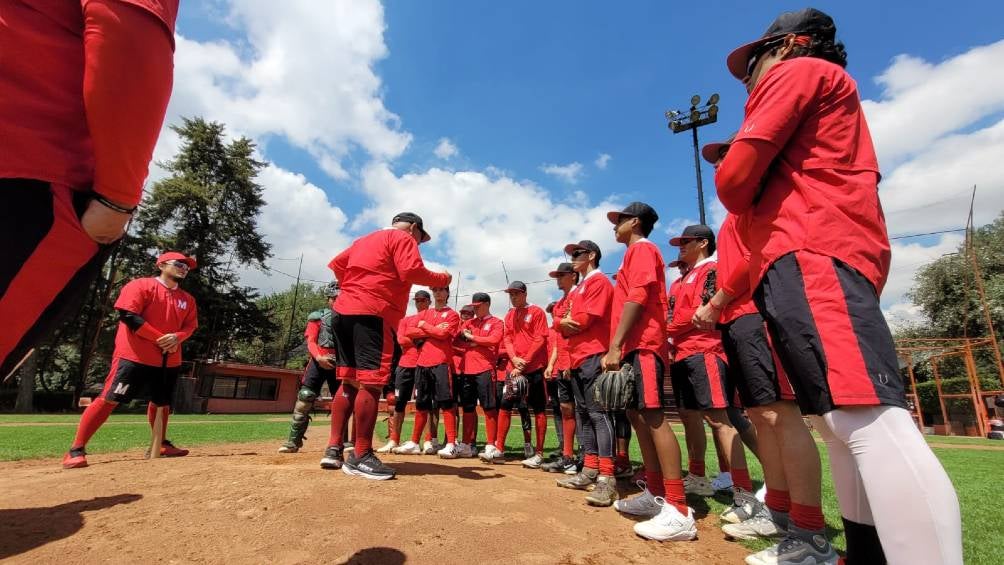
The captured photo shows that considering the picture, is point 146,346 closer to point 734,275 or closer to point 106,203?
point 106,203

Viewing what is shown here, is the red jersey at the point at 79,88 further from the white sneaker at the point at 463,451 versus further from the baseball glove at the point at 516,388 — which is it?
the white sneaker at the point at 463,451

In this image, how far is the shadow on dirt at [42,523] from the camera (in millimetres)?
2486

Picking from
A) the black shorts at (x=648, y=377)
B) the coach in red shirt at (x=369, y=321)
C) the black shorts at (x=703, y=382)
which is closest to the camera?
the black shorts at (x=648, y=377)

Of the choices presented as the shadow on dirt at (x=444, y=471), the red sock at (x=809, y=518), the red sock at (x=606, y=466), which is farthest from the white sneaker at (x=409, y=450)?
the red sock at (x=809, y=518)

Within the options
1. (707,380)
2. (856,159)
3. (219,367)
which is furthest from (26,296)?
(219,367)

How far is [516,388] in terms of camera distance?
22.2 feet

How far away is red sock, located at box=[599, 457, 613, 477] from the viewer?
4.09 m

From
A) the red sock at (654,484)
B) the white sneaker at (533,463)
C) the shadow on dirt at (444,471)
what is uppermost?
the red sock at (654,484)

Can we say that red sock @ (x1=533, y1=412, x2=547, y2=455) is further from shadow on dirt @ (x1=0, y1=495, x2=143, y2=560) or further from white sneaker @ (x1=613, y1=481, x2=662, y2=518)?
shadow on dirt @ (x1=0, y1=495, x2=143, y2=560)

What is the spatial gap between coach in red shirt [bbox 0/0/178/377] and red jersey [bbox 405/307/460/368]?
5.82 m

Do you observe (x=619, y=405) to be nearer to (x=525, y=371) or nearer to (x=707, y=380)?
(x=707, y=380)

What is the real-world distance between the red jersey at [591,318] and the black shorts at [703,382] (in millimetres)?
770

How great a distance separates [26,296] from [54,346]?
35704 millimetres

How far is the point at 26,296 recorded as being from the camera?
46.9 inches
